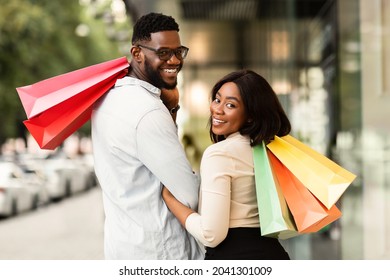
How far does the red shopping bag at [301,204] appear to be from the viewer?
84.4 inches

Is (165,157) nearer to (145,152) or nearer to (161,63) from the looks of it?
(145,152)

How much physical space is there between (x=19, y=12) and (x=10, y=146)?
27.4 feet

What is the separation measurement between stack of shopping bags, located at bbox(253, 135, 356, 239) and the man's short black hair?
1.56ft

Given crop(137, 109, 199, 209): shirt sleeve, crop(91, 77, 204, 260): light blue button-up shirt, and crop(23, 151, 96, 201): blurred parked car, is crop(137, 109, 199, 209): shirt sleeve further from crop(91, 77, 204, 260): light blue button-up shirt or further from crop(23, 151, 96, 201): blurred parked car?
crop(23, 151, 96, 201): blurred parked car

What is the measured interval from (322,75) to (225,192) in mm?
5482

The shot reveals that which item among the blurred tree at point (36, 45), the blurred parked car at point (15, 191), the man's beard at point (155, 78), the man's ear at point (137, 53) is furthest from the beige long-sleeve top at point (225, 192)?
the blurred parked car at point (15, 191)

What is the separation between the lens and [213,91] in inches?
89.6

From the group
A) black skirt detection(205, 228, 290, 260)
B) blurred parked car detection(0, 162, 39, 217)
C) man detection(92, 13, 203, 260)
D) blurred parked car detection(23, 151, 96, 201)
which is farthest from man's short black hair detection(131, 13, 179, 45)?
blurred parked car detection(23, 151, 96, 201)

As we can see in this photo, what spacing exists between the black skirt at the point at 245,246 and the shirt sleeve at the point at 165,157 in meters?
0.16

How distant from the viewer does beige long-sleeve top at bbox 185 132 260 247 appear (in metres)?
2.11

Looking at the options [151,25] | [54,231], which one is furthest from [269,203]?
[54,231]

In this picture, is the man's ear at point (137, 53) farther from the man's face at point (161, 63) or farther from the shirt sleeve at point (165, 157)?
the shirt sleeve at point (165, 157)

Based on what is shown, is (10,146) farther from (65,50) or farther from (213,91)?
(213,91)
